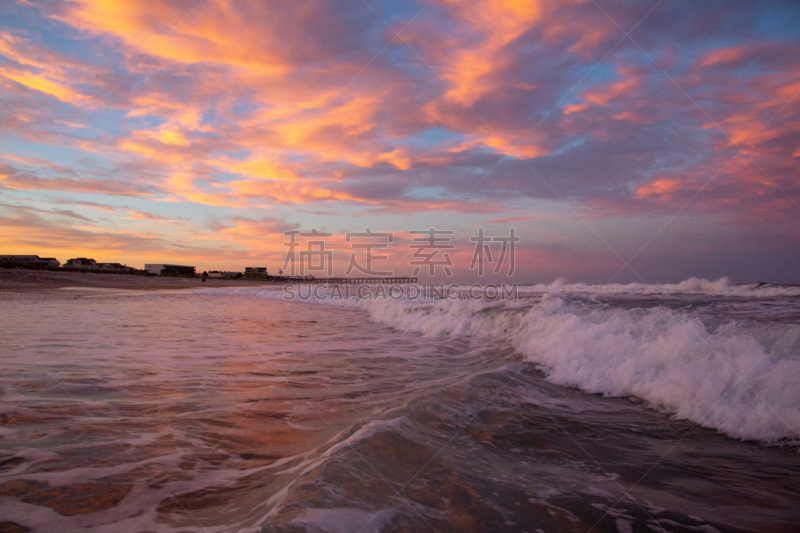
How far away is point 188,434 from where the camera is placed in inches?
146

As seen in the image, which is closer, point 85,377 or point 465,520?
point 465,520

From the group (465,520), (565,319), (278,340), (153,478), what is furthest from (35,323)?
(565,319)

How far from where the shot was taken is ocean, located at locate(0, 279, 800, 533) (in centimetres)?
248

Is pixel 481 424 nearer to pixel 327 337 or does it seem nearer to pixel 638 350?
pixel 638 350

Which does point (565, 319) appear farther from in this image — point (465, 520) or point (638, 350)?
point (465, 520)

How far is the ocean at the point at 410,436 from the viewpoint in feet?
8.14

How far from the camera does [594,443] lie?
385 centimetres

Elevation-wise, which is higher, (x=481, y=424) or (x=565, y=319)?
A: (x=565, y=319)

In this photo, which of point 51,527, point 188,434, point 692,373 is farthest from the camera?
point 692,373

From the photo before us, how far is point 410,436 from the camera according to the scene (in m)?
3.53

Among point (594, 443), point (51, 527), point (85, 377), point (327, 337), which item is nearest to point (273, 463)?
point (51, 527)

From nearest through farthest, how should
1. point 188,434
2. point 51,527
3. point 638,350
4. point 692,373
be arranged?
point 51,527
point 188,434
point 692,373
point 638,350

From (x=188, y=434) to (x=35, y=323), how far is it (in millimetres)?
10311

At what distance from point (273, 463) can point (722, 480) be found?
3598 millimetres
